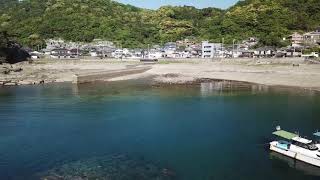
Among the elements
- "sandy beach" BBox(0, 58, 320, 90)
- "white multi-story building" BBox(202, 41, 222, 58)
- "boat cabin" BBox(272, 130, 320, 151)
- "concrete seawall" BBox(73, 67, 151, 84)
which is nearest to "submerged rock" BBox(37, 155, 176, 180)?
"boat cabin" BBox(272, 130, 320, 151)

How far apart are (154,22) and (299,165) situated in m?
96.3

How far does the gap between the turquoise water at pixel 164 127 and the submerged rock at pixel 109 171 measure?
1.93ft

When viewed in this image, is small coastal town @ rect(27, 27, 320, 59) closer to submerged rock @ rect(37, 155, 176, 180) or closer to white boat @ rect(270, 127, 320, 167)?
white boat @ rect(270, 127, 320, 167)

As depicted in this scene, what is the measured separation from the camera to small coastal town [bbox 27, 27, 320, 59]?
2987 inches

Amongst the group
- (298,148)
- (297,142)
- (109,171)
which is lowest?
(109,171)

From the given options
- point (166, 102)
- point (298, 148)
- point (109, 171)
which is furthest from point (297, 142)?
point (166, 102)

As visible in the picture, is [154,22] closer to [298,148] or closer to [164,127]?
[164,127]

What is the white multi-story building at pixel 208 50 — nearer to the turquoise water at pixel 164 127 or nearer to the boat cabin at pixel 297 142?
the turquoise water at pixel 164 127

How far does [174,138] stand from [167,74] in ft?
117

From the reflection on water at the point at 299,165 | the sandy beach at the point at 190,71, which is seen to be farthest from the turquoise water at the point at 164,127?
the sandy beach at the point at 190,71

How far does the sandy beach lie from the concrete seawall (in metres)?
1.27

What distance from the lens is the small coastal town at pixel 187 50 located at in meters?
75.9

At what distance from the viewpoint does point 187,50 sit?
87.8m

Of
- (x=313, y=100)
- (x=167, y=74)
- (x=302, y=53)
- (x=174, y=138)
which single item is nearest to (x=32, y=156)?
(x=174, y=138)
